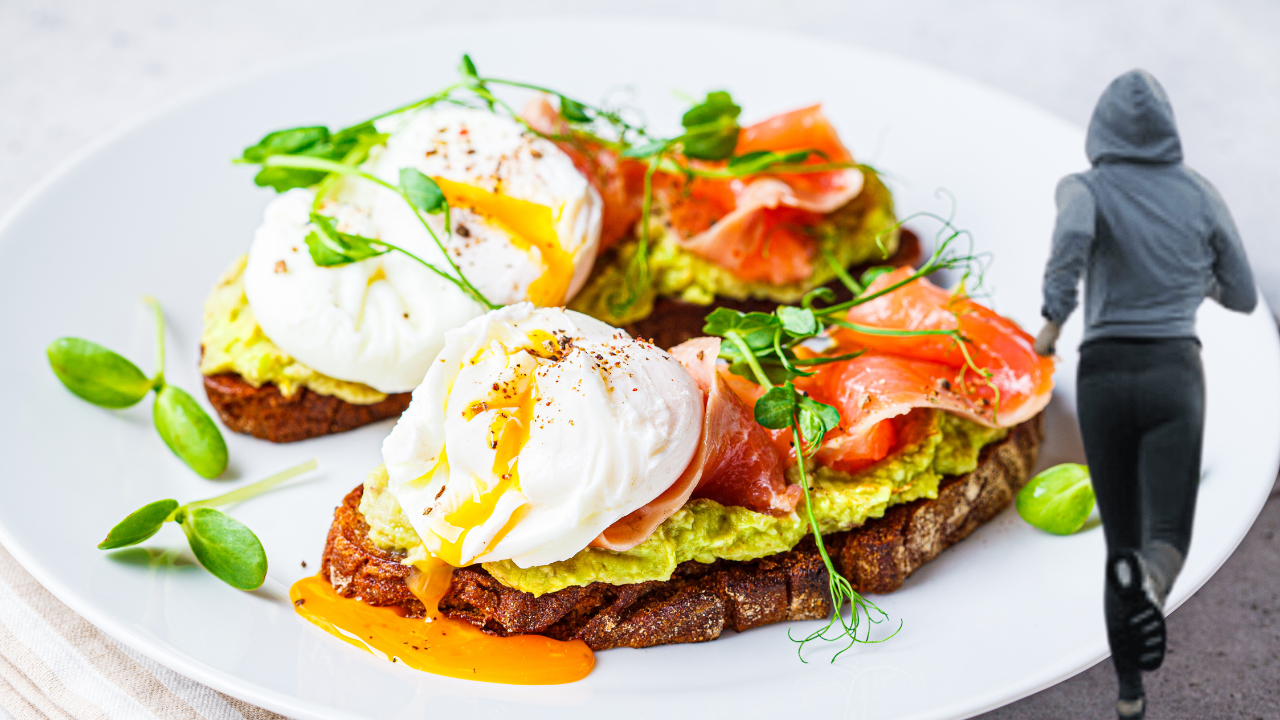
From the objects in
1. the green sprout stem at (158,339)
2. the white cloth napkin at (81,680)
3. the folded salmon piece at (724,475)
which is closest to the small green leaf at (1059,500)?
the folded salmon piece at (724,475)

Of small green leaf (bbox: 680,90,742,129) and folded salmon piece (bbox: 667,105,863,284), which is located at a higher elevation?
small green leaf (bbox: 680,90,742,129)

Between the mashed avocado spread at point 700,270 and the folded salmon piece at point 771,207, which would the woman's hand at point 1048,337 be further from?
the folded salmon piece at point 771,207

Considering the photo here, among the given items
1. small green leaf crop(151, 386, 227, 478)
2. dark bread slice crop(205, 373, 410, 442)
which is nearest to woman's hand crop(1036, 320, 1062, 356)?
dark bread slice crop(205, 373, 410, 442)

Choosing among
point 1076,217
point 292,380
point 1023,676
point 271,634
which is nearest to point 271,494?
point 292,380

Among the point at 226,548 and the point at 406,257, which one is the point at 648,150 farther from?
the point at 226,548

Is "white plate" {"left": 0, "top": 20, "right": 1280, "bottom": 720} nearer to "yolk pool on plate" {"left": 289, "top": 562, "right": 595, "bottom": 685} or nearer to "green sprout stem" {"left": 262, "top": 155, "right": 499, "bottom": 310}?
"yolk pool on plate" {"left": 289, "top": 562, "right": 595, "bottom": 685}

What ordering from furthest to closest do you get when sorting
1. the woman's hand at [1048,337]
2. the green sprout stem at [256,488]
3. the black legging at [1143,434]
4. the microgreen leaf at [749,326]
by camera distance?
1. the green sprout stem at [256,488]
2. the microgreen leaf at [749,326]
3. the woman's hand at [1048,337]
4. the black legging at [1143,434]
